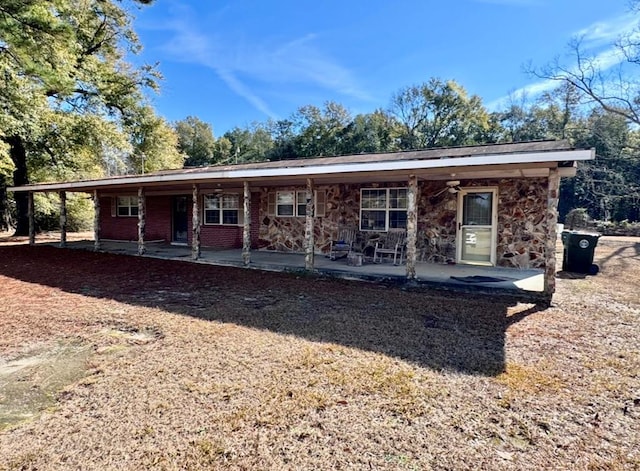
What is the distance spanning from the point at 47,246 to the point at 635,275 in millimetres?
18422

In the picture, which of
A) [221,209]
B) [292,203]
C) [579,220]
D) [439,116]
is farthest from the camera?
[439,116]

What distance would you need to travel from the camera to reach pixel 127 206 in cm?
1555

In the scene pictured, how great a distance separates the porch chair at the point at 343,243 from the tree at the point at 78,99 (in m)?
9.12

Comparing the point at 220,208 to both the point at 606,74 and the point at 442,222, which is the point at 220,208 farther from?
the point at 606,74

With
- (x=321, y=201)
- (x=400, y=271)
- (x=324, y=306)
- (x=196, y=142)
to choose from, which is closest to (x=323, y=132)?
(x=196, y=142)

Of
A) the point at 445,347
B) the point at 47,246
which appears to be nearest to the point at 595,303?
the point at 445,347

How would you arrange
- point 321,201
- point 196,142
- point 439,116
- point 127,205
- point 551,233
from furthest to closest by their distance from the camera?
point 196,142, point 439,116, point 127,205, point 321,201, point 551,233

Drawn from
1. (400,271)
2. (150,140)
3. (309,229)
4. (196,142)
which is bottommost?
(400,271)

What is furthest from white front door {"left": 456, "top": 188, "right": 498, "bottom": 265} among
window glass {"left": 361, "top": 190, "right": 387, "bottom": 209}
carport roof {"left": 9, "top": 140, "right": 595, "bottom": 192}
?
window glass {"left": 361, "top": 190, "right": 387, "bottom": 209}

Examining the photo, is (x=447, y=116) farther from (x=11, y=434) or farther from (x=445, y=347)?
(x=11, y=434)

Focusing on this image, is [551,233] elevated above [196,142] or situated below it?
below

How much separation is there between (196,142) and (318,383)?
136 ft

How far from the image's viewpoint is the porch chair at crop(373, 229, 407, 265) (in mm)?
9508

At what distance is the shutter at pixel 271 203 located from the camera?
11945 millimetres
